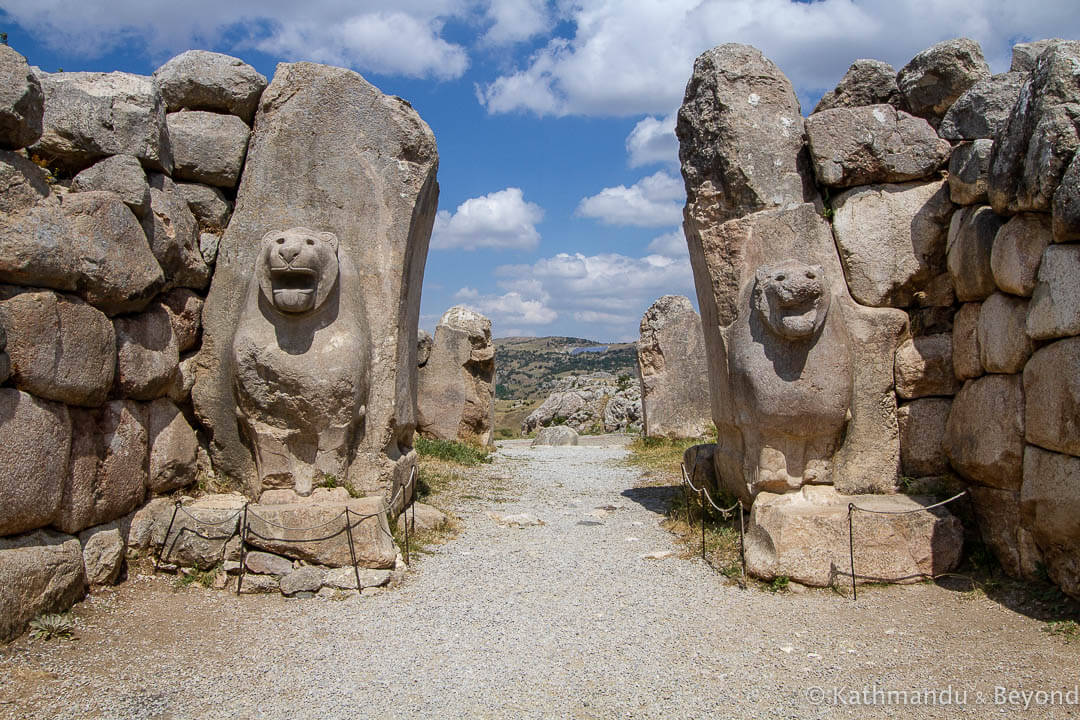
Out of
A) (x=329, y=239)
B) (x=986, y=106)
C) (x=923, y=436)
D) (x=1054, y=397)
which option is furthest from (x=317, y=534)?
(x=986, y=106)

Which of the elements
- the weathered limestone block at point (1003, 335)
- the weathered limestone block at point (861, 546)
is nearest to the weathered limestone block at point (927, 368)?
the weathered limestone block at point (1003, 335)

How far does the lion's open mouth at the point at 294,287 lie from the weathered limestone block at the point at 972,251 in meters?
4.16

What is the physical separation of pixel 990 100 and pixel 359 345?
14.4ft

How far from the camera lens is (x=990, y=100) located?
530 centimetres

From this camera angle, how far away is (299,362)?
17.7ft

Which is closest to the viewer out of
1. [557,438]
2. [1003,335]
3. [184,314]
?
[1003,335]

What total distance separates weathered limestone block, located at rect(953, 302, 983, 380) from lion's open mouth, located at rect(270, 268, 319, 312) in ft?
13.8

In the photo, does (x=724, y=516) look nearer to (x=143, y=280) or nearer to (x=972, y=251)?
(x=972, y=251)

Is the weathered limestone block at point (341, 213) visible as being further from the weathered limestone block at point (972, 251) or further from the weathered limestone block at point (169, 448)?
the weathered limestone block at point (972, 251)

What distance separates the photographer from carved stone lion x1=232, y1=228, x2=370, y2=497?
→ 5379 mm

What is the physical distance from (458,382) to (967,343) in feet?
28.0

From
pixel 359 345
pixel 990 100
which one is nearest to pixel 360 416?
pixel 359 345

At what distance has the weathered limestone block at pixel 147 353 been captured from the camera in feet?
16.5

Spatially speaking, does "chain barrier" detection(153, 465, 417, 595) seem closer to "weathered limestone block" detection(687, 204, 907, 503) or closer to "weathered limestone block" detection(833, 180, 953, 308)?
"weathered limestone block" detection(687, 204, 907, 503)
